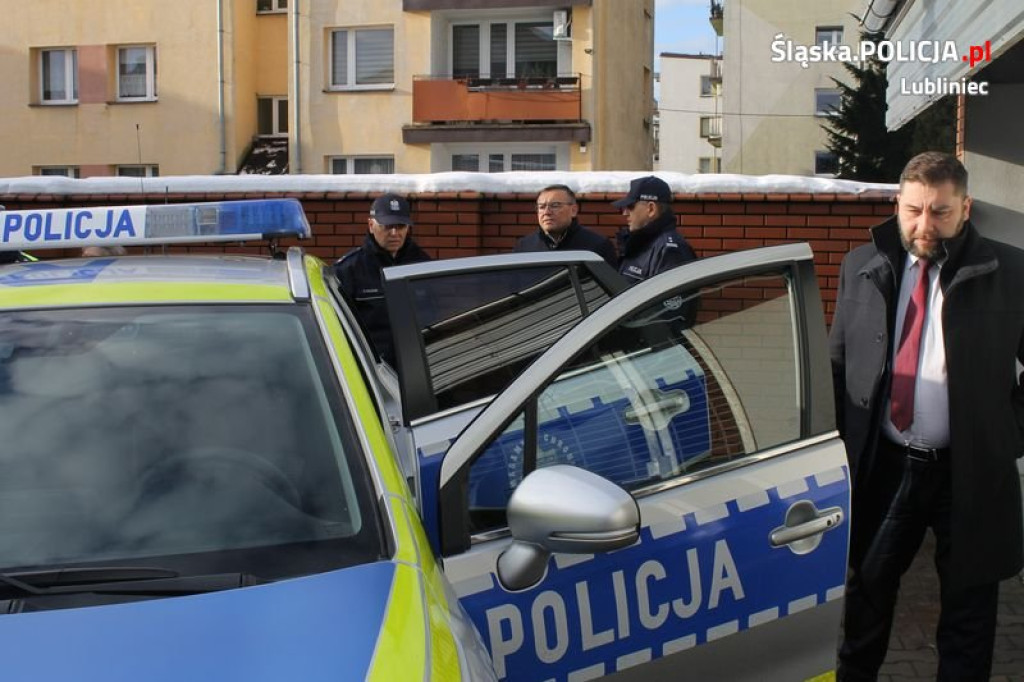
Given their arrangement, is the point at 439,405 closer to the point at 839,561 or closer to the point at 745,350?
the point at 745,350

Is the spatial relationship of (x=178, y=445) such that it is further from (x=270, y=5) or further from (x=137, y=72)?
(x=270, y=5)

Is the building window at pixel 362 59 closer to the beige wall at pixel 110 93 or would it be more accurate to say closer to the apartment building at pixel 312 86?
the apartment building at pixel 312 86

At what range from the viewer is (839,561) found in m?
2.74

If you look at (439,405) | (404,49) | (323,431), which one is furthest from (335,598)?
(404,49)

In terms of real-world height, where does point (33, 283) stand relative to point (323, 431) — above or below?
above

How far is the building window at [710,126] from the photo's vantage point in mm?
55531

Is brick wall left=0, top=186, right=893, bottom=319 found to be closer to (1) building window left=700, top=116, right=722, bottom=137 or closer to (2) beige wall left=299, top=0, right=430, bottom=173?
(2) beige wall left=299, top=0, right=430, bottom=173

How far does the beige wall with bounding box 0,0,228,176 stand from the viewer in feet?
84.2

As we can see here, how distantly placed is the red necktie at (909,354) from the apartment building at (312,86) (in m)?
21.3

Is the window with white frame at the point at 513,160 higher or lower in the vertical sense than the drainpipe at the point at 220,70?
lower

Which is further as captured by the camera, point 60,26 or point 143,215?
point 60,26

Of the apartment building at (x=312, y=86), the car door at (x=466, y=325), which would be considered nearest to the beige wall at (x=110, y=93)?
the apartment building at (x=312, y=86)

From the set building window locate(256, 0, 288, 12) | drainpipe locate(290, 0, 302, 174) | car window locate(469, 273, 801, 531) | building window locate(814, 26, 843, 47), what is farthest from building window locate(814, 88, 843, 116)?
car window locate(469, 273, 801, 531)

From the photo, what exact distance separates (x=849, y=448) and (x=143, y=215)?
2202mm
